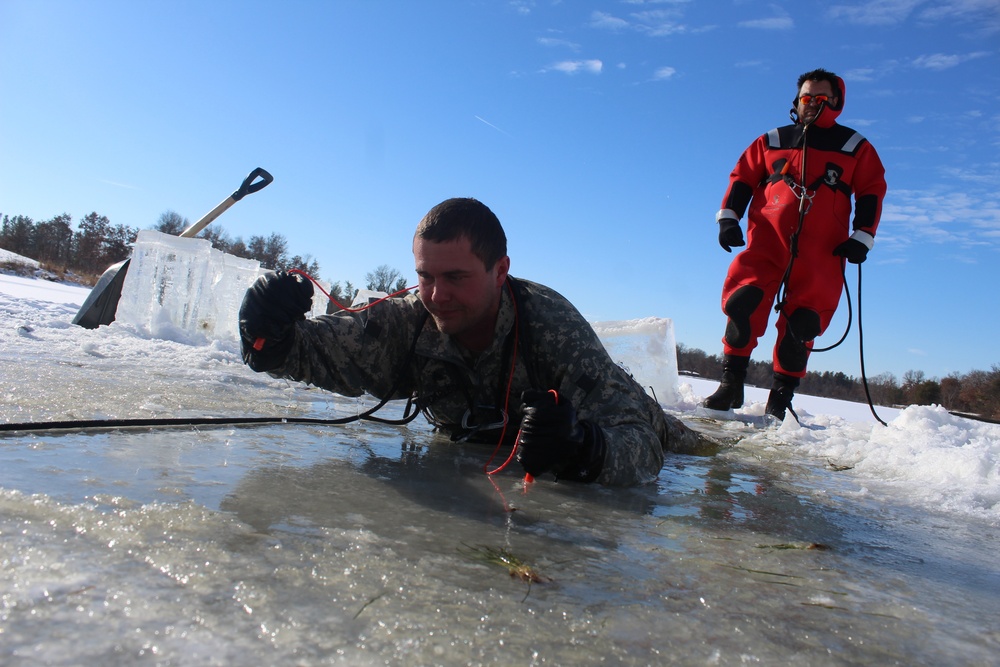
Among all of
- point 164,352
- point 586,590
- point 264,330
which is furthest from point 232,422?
point 164,352

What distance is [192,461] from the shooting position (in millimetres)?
1883

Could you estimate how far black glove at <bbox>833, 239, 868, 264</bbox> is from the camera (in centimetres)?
447

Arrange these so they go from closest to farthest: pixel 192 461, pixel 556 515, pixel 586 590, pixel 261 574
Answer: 1. pixel 261 574
2. pixel 586 590
3. pixel 556 515
4. pixel 192 461

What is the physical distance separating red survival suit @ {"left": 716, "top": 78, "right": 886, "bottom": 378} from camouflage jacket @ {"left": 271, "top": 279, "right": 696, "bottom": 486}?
2.32 m

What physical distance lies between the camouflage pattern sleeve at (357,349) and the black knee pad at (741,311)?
2.90m

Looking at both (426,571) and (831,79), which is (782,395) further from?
(426,571)

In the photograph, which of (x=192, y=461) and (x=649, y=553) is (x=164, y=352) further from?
(x=649, y=553)

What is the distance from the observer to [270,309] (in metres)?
2.33

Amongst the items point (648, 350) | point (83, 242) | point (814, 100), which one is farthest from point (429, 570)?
point (83, 242)

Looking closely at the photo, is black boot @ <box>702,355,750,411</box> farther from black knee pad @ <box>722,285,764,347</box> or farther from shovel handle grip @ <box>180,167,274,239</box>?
shovel handle grip @ <box>180,167,274,239</box>

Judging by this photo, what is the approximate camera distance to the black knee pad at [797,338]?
4.67 meters

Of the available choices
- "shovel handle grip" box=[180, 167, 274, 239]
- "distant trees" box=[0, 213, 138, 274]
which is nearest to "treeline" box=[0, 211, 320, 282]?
"distant trees" box=[0, 213, 138, 274]

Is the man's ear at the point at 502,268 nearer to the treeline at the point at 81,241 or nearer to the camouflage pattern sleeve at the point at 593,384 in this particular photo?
the camouflage pattern sleeve at the point at 593,384

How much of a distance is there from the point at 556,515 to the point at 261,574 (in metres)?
0.88
